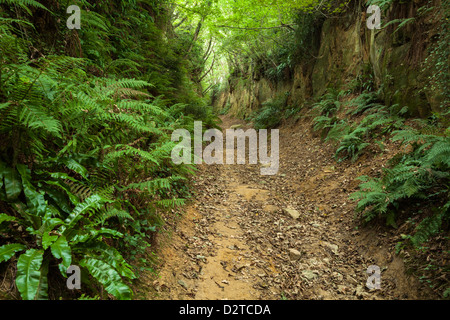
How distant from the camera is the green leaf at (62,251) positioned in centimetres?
178

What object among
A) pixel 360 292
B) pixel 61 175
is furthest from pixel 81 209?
pixel 360 292

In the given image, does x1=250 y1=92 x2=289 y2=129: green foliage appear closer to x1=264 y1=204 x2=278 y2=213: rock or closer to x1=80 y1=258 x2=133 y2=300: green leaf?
x1=264 y1=204 x2=278 y2=213: rock

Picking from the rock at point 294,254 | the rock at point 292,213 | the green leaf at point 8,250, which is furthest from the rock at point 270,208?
the green leaf at point 8,250

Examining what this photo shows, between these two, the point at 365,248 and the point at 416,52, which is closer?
the point at 365,248

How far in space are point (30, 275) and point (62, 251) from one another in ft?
0.76

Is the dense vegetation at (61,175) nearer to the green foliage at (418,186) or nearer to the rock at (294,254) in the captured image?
the rock at (294,254)

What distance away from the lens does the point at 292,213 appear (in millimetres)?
4879

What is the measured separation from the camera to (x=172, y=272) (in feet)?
9.75

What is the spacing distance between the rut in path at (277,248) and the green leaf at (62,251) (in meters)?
1.03

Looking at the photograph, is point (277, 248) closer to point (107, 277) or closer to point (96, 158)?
point (107, 277)
